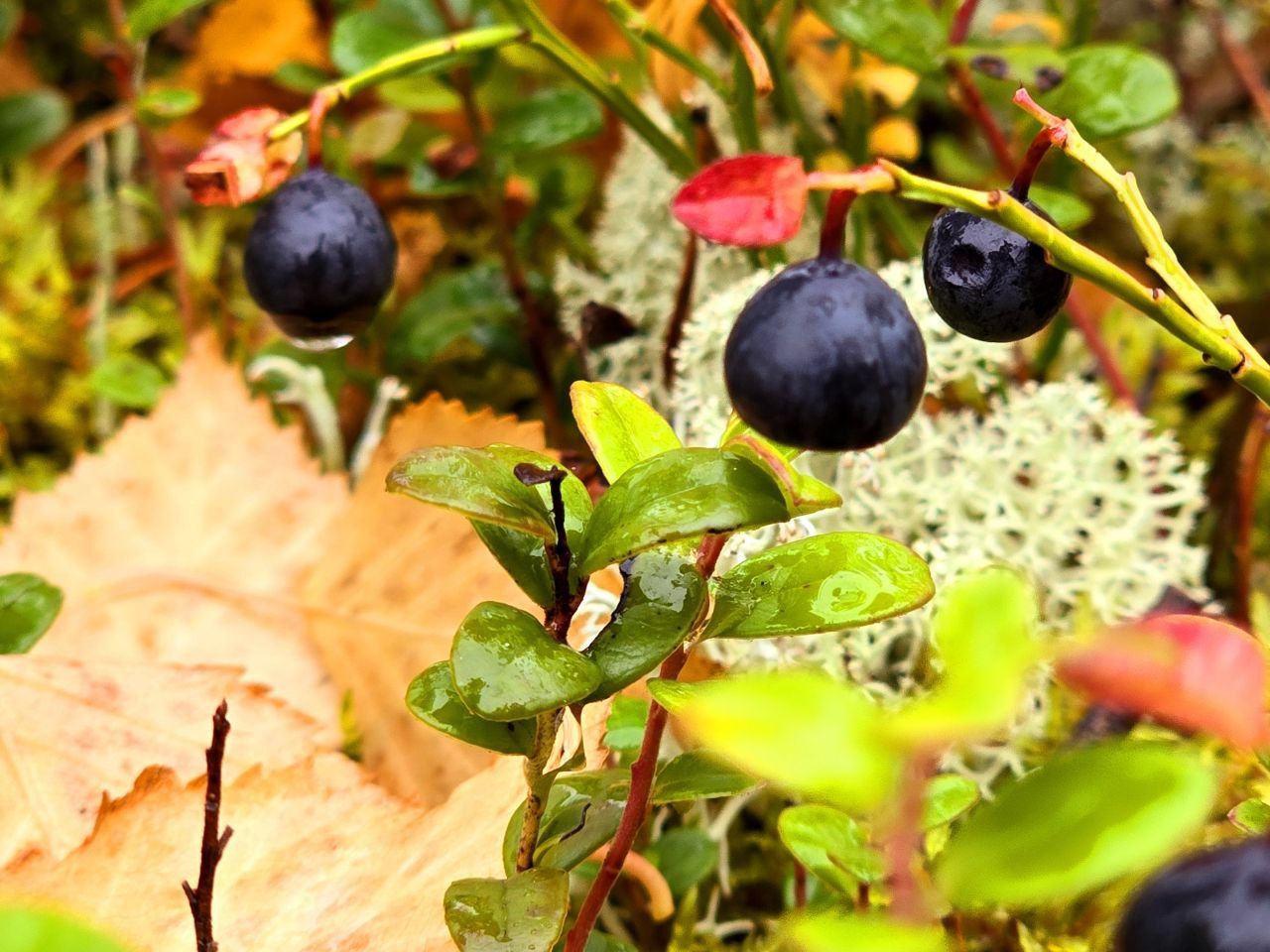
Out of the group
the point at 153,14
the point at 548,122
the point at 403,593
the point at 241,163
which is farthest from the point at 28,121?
the point at 241,163

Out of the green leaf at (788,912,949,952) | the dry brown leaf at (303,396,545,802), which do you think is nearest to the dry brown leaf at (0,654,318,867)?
the dry brown leaf at (303,396,545,802)

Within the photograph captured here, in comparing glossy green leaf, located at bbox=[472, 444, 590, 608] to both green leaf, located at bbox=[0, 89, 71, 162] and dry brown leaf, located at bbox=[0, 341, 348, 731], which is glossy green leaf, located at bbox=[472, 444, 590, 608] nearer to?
dry brown leaf, located at bbox=[0, 341, 348, 731]

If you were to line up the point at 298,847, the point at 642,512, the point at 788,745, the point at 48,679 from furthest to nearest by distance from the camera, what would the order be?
the point at 48,679
the point at 298,847
the point at 642,512
the point at 788,745

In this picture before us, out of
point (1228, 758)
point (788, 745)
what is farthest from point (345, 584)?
point (788, 745)

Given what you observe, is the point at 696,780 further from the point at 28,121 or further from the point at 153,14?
the point at 28,121

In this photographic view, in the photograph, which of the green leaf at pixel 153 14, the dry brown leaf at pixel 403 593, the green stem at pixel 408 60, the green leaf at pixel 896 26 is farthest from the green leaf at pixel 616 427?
the green leaf at pixel 153 14

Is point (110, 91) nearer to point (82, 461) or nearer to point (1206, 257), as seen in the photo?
point (82, 461)

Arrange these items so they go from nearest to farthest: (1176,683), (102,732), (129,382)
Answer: (1176,683), (102,732), (129,382)
